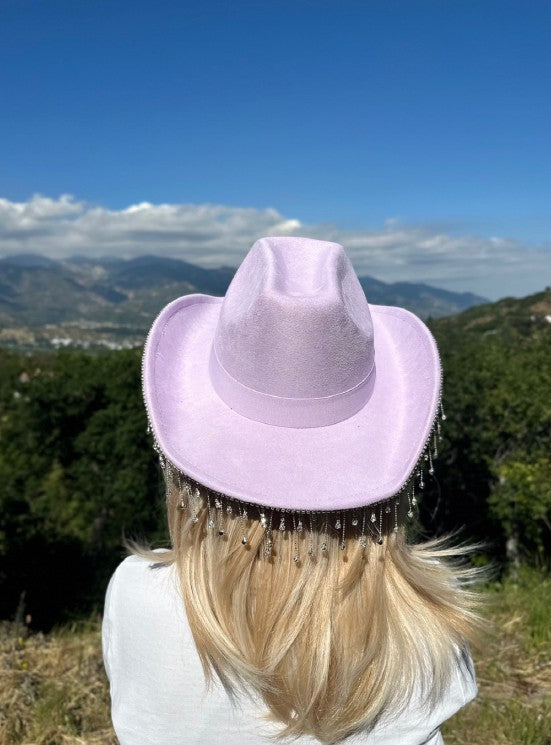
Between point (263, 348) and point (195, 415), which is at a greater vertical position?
point (263, 348)

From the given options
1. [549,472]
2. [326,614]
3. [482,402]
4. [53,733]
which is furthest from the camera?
[482,402]

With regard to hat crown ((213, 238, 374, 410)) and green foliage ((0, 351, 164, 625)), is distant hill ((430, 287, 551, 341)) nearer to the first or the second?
green foliage ((0, 351, 164, 625))

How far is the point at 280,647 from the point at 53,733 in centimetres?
175

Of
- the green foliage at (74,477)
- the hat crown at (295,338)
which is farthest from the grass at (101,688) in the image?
the green foliage at (74,477)

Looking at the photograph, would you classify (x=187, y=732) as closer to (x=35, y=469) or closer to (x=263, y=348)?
(x=263, y=348)

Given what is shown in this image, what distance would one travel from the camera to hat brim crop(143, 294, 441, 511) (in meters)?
1.13

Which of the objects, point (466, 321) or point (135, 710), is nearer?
point (135, 710)

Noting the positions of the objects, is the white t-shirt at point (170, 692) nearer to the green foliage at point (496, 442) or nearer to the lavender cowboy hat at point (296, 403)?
the lavender cowboy hat at point (296, 403)

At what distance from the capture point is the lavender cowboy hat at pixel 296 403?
115 cm

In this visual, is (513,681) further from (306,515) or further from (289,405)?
(289,405)

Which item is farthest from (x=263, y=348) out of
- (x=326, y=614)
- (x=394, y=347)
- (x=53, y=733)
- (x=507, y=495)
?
(x=507, y=495)

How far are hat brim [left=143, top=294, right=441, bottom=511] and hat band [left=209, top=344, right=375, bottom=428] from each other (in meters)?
0.02

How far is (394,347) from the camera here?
1.47 meters

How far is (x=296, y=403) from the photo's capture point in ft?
3.96
